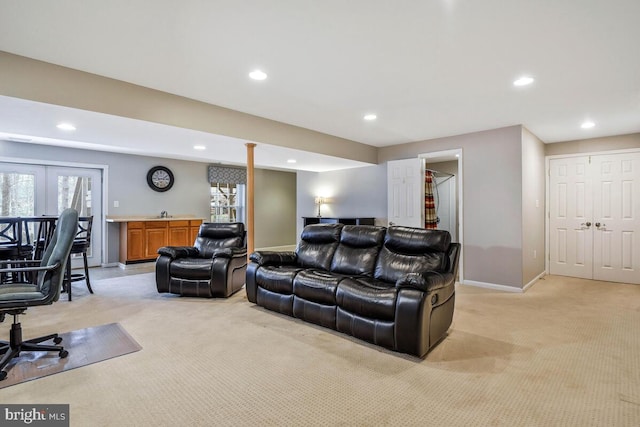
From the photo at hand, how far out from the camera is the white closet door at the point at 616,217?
16.7 feet

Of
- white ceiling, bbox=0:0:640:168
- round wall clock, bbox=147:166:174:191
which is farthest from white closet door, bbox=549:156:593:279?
round wall clock, bbox=147:166:174:191

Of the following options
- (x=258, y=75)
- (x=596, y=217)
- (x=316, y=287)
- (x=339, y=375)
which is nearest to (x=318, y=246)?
(x=316, y=287)

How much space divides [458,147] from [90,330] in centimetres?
538

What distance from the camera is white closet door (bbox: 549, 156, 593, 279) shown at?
5484 mm

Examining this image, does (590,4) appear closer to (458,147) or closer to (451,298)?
(451,298)

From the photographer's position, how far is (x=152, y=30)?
2303mm

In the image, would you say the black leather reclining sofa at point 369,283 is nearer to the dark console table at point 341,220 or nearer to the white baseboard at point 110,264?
the dark console table at point 341,220

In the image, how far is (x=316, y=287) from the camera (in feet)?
10.4

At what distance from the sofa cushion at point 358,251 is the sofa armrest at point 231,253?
1.35m

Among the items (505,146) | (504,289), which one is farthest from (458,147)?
(504,289)

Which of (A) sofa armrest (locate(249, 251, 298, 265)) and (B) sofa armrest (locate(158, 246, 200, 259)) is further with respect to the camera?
(B) sofa armrest (locate(158, 246, 200, 259))

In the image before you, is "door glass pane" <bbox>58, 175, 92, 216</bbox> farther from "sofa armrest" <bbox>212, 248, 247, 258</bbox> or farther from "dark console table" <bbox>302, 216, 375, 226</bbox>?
"dark console table" <bbox>302, 216, 375, 226</bbox>

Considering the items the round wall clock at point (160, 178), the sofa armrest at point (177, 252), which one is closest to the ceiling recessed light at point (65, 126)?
the sofa armrest at point (177, 252)

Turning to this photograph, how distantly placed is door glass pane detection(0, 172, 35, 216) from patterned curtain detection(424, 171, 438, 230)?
22.7 feet
